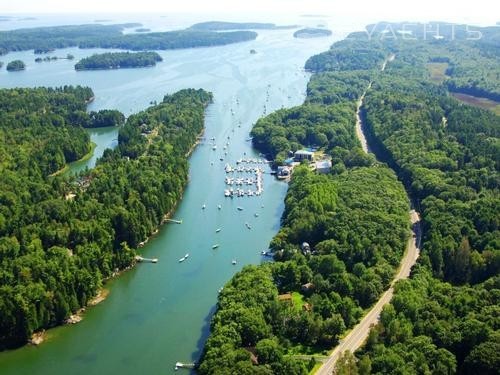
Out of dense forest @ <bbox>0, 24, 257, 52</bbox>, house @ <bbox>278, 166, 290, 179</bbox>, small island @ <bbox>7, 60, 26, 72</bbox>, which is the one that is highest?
dense forest @ <bbox>0, 24, 257, 52</bbox>

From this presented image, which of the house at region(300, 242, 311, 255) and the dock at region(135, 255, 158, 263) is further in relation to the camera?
the dock at region(135, 255, 158, 263)

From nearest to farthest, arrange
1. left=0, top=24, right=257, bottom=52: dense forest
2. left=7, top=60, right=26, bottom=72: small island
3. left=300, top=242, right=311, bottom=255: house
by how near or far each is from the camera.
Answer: left=300, top=242, right=311, bottom=255: house < left=7, top=60, right=26, bottom=72: small island < left=0, top=24, right=257, bottom=52: dense forest

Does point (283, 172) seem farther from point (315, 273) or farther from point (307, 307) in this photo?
point (307, 307)

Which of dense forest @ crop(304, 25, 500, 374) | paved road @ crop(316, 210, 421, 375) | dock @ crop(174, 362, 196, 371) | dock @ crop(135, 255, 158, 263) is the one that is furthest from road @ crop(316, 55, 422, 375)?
dock @ crop(135, 255, 158, 263)

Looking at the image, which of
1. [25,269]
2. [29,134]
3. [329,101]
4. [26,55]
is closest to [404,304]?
[25,269]

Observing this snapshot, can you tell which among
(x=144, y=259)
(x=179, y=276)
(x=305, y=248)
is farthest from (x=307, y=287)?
(x=144, y=259)

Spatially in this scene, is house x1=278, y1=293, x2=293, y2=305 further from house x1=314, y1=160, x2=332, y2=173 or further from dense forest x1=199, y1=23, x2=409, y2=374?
house x1=314, y1=160, x2=332, y2=173

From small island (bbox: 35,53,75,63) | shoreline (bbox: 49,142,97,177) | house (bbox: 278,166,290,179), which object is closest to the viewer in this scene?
house (bbox: 278,166,290,179)
